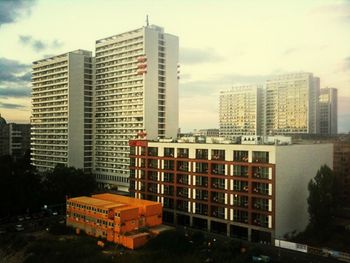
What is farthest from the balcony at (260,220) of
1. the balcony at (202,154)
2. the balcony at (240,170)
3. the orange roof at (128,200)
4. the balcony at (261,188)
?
the orange roof at (128,200)

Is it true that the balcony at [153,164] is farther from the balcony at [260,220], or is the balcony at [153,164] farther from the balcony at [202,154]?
the balcony at [260,220]

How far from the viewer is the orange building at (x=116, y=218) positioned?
1913 inches

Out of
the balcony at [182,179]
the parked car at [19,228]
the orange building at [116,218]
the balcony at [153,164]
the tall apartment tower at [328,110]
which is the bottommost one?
the parked car at [19,228]

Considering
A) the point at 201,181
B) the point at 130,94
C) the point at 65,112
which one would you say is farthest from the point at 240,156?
the point at 65,112

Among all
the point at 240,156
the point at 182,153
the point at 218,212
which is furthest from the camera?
the point at 182,153

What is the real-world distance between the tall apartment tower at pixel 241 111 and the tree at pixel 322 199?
278 feet

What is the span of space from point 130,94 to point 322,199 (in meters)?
51.9

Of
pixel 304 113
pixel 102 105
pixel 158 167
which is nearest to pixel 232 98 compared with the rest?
pixel 304 113

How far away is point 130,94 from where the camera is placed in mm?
85750

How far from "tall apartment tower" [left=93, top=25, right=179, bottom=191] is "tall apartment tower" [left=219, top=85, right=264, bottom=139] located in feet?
177

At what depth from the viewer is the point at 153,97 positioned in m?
83.3

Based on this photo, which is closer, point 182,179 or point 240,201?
point 240,201

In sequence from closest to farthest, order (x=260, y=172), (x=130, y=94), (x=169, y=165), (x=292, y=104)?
1. (x=260, y=172)
2. (x=169, y=165)
3. (x=130, y=94)
4. (x=292, y=104)

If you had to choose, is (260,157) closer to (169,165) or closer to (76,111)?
(169,165)
